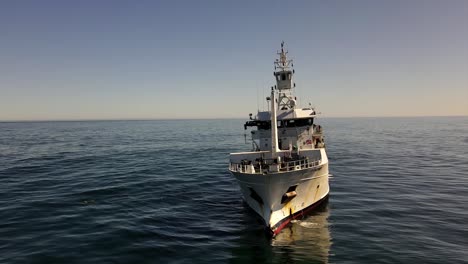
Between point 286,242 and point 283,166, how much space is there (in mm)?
7073

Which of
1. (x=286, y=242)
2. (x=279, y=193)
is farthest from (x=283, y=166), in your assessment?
(x=286, y=242)

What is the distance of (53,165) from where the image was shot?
5006 cm

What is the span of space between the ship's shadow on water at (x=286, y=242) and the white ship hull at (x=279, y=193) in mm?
764

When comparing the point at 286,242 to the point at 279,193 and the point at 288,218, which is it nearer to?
the point at 288,218

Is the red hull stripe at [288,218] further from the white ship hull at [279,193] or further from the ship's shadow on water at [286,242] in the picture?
the ship's shadow on water at [286,242]

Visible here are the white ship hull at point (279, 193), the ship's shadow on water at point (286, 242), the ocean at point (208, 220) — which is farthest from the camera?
the white ship hull at point (279, 193)

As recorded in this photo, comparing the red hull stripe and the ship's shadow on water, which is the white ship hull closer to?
the red hull stripe

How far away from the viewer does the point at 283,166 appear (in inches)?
1004

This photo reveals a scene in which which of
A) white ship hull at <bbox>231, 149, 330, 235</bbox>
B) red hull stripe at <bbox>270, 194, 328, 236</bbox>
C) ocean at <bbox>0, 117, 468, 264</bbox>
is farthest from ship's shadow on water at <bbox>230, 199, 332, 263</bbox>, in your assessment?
white ship hull at <bbox>231, 149, 330, 235</bbox>

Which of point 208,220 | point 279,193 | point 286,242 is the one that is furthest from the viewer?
point 208,220

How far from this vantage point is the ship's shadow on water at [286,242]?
18.0 metres

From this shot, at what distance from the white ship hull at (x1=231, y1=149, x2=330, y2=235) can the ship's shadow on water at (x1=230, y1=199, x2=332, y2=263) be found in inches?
30.1

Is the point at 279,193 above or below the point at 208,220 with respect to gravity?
above

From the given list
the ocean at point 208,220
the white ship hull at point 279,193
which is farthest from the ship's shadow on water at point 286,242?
the white ship hull at point 279,193
